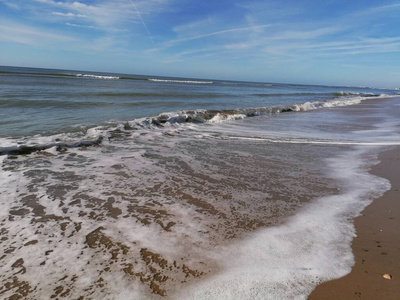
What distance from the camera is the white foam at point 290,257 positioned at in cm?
217

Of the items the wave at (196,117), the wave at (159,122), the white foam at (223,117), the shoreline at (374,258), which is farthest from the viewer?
the white foam at (223,117)

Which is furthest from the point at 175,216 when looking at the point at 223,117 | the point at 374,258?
the point at 223,117

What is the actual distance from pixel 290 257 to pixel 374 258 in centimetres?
79

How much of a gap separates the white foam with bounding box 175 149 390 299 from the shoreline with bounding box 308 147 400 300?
79mm

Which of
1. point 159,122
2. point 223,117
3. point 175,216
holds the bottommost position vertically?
point 223,117

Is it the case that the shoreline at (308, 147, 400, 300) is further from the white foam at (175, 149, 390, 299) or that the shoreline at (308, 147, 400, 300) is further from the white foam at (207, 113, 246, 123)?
the white foam at (207, 113, 246, 123)

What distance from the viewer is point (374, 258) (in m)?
2.60

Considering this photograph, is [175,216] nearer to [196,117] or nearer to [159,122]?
[159,122]

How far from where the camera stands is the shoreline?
7.07 ft

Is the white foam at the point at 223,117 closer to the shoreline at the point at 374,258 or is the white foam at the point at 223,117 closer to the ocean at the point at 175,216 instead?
the ocean at the point at 175,216

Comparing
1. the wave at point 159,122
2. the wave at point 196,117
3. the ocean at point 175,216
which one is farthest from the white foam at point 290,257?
the wave at point 196,117

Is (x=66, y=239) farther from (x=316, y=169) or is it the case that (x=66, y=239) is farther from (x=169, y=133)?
(x=169, y=133)

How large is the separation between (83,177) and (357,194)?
4.39 m

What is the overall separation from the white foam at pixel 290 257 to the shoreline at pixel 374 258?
0.08 meters
